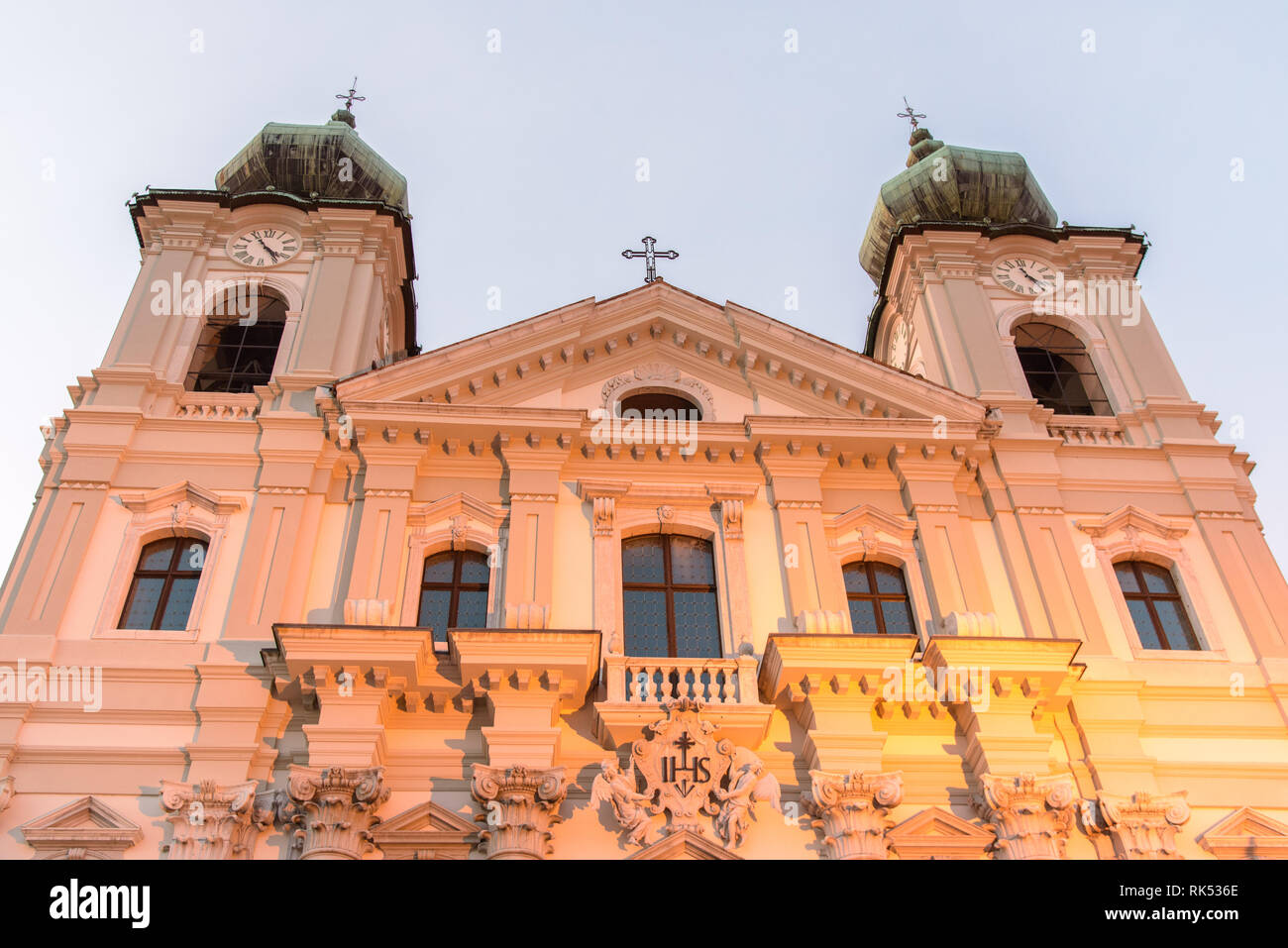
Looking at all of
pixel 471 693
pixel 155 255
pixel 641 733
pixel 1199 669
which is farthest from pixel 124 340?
pixel 1199 669

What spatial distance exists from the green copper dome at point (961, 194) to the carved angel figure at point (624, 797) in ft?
47.1

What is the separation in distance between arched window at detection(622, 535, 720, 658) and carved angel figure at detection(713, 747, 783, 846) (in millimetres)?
2095

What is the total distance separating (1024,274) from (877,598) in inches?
351

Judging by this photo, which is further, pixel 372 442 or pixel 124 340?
pixel 124 340

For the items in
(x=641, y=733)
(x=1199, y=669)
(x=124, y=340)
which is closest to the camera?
(x=641, y=733)

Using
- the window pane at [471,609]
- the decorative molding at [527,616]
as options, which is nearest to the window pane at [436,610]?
the window pane at [471,609]

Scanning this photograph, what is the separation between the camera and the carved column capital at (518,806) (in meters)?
13.2

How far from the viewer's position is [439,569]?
16781 millimetres

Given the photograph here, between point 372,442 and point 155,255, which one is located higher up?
point 155,255

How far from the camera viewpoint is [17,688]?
14492mm

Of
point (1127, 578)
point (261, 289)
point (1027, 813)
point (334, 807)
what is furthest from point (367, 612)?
point (1127, 578)

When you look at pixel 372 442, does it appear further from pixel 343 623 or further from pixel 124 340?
pixel 124 340
